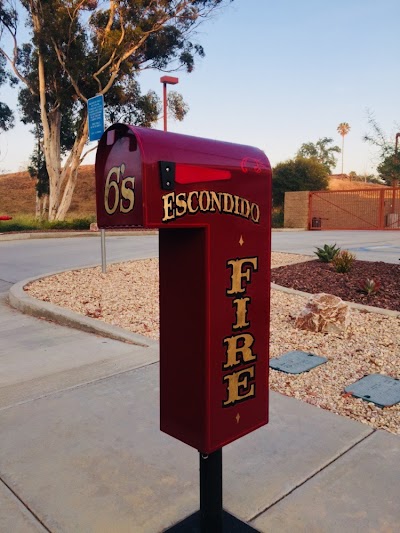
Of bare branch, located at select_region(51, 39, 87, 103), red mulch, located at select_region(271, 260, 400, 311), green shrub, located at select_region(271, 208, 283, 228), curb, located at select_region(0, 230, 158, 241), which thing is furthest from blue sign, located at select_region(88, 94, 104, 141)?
green shrub, located at select_region(271, 208, 283, 228)

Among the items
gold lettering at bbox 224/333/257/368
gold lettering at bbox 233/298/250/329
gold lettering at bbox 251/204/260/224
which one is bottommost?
gold lettering at bbox 224/333/257/368

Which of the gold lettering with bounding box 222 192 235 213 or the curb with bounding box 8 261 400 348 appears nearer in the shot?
the gold lettering with bounding box 222 192 235 213

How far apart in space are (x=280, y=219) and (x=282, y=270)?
2041cm

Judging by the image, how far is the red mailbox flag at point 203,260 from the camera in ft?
4.70

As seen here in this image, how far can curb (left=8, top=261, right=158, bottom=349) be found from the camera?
4.45 metres

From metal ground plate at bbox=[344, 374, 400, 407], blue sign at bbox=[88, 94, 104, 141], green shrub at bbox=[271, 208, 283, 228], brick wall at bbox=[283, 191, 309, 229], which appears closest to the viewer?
metal ground plate at bbox=[344, 374, 400, 407]

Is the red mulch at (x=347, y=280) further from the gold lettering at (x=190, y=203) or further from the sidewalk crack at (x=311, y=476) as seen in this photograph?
the gold lettering at (x=190, y=203)

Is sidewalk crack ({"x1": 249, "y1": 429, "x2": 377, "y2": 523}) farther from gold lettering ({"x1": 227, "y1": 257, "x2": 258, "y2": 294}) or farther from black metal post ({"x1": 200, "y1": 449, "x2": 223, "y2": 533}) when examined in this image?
gold lettering ({"x1": 227, "y1": 257, "x2": 258, "y2": 294})

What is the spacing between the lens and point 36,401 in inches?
123

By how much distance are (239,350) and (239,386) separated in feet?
0.47

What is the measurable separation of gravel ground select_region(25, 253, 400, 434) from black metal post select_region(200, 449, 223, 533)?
1437 mm

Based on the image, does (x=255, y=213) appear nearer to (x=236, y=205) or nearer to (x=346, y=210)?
(x=236, y=205)

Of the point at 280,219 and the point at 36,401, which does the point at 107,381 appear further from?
the point at 280,219

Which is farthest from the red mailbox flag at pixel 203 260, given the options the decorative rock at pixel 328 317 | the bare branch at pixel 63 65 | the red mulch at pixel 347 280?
the bare branch at pixel 63 65
